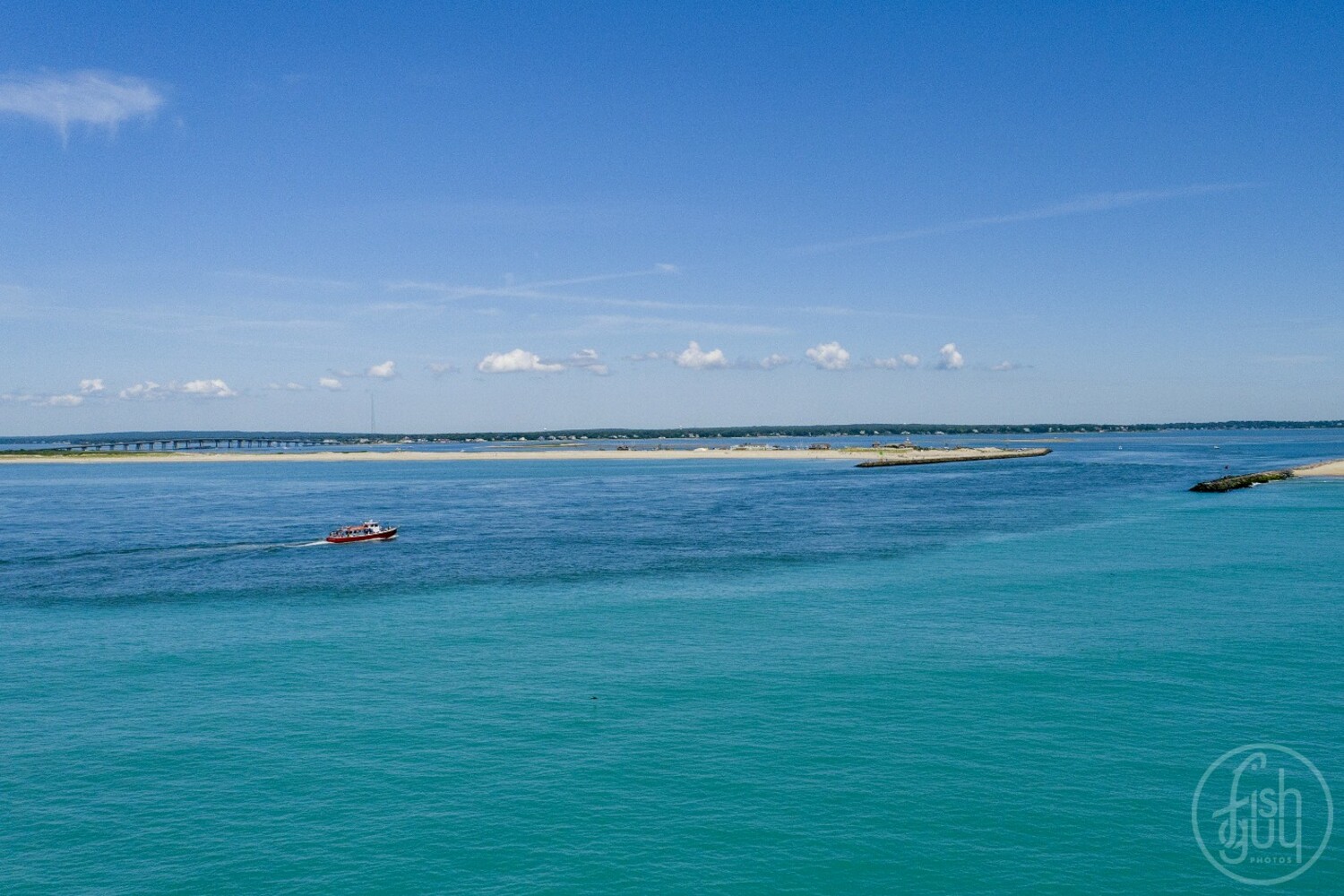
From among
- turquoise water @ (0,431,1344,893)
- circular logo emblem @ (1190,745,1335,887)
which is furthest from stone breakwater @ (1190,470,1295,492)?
circular logo emblem @ (1190,745,1335,887)

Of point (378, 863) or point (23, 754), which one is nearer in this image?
point (378, 863)

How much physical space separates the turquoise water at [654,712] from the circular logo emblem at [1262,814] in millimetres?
610

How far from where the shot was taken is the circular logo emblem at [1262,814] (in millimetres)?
23250

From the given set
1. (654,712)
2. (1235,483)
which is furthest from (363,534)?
(1235,483)

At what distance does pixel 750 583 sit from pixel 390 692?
90.1 feet

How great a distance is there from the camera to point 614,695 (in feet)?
116

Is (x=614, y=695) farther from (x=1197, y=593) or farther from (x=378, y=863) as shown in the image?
(x=1197, y=593)

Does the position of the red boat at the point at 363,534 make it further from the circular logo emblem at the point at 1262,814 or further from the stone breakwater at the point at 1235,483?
the stone breakwater at the point at 1235,483

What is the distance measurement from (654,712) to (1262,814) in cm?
1904

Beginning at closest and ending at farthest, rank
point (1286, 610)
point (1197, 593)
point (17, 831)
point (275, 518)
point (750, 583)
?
point (17, 831)
point (1286, 610)
point (1197, 593)
point (750, 583)
point (275, 518)

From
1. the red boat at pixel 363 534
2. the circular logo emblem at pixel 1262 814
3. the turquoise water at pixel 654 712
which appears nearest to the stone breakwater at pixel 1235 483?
the turquoise water at pixel 654 712

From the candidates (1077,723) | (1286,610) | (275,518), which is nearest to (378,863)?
(1077,723)

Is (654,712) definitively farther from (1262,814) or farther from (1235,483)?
(1235,483)

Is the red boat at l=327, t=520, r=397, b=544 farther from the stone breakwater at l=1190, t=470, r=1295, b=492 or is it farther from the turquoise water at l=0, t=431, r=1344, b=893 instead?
the stone breakwater at l=1190, t=470, r=1295, b=492
